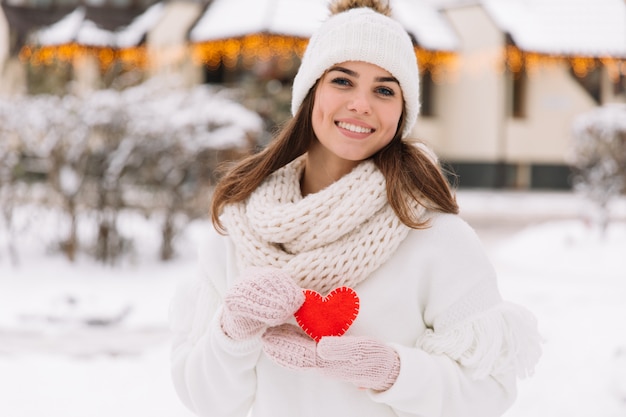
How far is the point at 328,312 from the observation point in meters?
1.67

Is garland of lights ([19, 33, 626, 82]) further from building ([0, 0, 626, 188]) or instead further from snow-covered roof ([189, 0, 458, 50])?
snow-covered roof ([189, 0, 458, 50])

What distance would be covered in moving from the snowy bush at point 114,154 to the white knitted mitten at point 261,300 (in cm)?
619

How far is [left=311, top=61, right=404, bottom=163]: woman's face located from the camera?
1.84m

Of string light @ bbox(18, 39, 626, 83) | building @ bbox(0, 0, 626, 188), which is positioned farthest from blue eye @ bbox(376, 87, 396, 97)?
building @ bbox(0, 0, 626, 188)

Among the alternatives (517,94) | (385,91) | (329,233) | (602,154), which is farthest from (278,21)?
Result: (329,233)

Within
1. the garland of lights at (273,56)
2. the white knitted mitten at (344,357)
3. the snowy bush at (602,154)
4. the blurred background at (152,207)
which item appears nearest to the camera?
the white knitted mitten at (344,357)

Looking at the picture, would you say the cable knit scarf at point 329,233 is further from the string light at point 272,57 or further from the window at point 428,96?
the window at point 428,96

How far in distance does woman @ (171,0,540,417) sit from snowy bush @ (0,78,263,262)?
236 inches

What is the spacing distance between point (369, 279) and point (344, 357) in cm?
26

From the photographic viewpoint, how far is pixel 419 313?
6.00ft

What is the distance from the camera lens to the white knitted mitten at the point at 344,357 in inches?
63.8

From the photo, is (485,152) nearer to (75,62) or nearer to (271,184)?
(75,62)

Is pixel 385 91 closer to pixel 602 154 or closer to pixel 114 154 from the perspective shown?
pixel 114 154

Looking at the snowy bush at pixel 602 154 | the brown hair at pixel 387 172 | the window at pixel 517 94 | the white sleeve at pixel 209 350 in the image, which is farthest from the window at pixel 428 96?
the white sleeve at pixel 209 350
